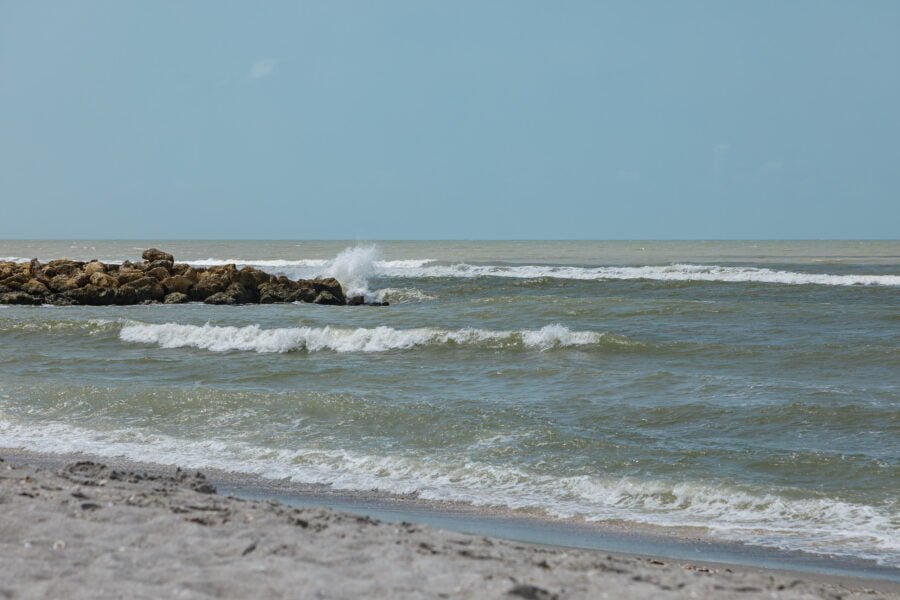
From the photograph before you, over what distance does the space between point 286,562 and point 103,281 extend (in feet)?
76.0

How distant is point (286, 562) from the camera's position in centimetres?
444

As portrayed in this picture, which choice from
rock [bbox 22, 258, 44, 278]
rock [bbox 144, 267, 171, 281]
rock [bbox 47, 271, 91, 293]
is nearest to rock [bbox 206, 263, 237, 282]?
rock [bbox 144, 267, 171, 281]

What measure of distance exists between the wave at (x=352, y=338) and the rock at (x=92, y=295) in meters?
8.82

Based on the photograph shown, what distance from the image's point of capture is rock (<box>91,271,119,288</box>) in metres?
25.8

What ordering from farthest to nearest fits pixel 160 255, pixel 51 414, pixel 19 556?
pixel 160 255 → pixel 51 414 → pixel 19 556

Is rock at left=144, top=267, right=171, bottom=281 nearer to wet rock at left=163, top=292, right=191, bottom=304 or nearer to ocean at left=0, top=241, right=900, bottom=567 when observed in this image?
wet rock at left=163, top=292, right=191, bottom=304

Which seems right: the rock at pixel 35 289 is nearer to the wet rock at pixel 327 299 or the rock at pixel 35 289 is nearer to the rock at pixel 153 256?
the rock at pixel 153 256

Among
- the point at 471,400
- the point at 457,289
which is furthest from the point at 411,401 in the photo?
the point at 457,289

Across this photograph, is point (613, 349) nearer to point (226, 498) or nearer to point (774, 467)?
point (774, 467)

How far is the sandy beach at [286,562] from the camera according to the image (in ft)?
13.5

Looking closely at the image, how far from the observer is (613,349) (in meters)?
15.3

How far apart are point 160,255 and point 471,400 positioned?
21.2m

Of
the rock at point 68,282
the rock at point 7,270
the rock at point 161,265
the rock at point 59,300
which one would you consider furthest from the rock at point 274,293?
the rock at point 7,270

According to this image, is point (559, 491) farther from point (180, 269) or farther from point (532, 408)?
point (180, 269)
